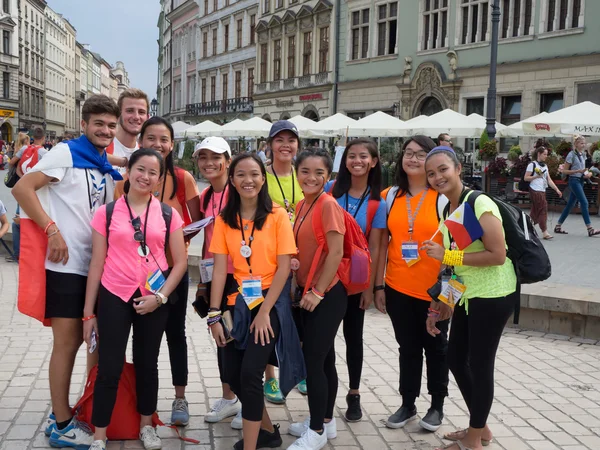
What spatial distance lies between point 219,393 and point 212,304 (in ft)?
4.84

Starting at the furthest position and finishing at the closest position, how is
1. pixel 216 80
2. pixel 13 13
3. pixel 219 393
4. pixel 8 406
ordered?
pixel 13 13 → pixel 216 80 → pixel 219 393 → pixel 8 406

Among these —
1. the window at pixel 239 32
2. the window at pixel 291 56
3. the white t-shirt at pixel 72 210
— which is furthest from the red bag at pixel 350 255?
the window at pixel 239 32

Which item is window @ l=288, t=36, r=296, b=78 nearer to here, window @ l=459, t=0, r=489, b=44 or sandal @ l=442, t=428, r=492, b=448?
window @ l=459, t=0, r=489, b=44

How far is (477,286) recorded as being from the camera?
12.4ft

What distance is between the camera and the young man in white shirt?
12.5 ft

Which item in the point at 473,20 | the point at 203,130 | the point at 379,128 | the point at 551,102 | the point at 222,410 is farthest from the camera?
the point at 203,130

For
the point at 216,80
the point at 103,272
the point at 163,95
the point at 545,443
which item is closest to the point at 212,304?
the point at 103,272

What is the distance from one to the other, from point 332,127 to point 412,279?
19694 millimetres

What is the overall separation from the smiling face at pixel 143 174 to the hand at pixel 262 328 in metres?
0.98

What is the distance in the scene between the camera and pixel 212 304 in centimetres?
389

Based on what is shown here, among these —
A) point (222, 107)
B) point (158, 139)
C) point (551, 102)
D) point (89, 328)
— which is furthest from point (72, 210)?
point (222, 107)

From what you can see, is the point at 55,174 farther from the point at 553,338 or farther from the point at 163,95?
the point at 163,95

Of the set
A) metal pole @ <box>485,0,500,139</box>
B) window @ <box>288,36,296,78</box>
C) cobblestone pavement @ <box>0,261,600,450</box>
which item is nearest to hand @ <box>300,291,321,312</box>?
cobblestone pavement @ <box>0,261,600,450</box>

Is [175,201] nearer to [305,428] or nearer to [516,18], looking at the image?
[305,428]
